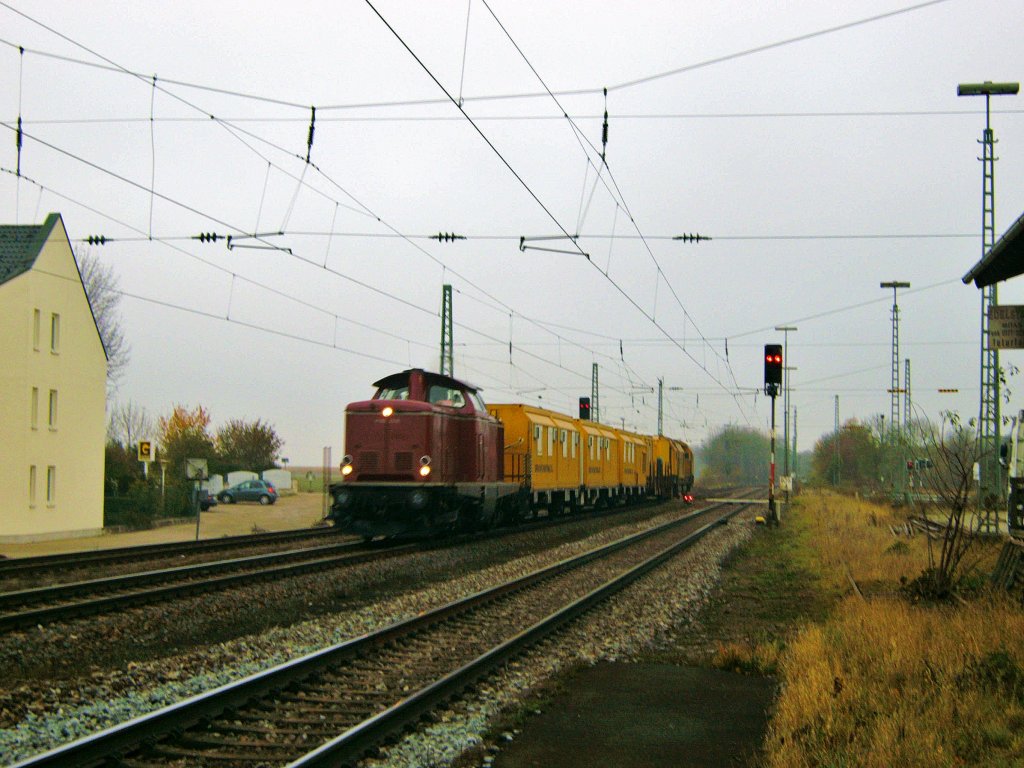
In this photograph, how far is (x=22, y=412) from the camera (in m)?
27.9

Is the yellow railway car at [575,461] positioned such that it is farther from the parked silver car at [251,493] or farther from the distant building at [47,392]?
the parked silver car at [251,493]

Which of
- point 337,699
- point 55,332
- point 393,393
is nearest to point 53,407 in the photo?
point 55,332

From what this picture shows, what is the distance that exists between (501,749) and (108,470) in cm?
3947

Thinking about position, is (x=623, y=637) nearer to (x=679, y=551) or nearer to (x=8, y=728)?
(x=8, y=728)

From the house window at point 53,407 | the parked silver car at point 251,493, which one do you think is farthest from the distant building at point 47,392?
the parked silver car at point 251,493

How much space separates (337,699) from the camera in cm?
773

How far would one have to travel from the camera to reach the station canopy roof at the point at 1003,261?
373 inches

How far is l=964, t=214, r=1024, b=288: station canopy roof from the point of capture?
373 inches

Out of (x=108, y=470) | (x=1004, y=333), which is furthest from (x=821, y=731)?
(x=108, y=470)

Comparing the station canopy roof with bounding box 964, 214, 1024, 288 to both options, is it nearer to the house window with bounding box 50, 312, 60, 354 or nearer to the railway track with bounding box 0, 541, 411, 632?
the railway track with bounding box 0, 541, 411, 632

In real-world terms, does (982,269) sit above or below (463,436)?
above

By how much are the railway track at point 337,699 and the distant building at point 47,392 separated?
795 inches

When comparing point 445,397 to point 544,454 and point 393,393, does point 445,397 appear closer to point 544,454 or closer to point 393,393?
point 393,393

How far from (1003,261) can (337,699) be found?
8.44m
